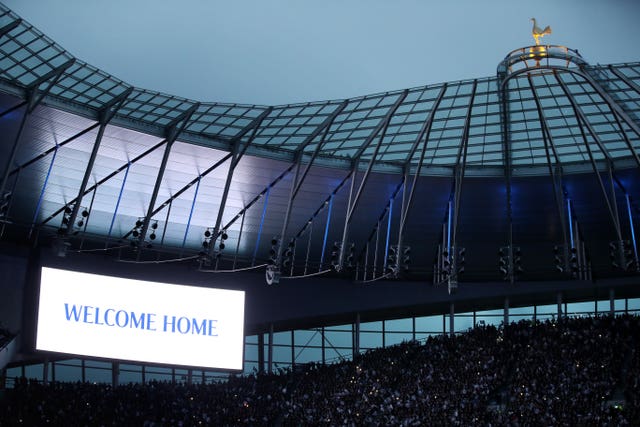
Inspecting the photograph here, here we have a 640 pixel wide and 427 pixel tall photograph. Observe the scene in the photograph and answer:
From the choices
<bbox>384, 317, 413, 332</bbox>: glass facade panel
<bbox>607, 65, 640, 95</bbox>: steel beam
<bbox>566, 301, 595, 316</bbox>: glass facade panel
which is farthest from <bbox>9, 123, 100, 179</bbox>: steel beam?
<bbox>566, 301, 595, 316</bbox>: glass facade panel

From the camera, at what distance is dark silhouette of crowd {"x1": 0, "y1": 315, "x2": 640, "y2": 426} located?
3619cm

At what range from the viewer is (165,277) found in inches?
1781

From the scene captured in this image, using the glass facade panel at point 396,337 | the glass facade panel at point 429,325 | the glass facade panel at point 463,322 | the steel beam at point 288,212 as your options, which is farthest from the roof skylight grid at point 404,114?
the glass facade panel at point 396,337

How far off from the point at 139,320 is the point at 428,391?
47.2ft

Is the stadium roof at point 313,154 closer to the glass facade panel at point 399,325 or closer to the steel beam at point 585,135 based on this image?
the steel beam at point 585,135

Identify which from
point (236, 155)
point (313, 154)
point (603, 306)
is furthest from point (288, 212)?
point (603, 306)

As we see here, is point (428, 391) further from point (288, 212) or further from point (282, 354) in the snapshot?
point (282, 354)

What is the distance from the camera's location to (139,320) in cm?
4109

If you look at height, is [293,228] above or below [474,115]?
below

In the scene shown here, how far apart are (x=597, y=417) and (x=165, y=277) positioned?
2299 centimetres

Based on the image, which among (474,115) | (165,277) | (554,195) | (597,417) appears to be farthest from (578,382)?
(165,277)

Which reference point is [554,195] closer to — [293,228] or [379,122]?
[379,122]

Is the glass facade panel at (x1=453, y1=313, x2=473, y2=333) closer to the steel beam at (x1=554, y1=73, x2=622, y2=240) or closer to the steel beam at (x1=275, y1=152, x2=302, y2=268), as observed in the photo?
the steel beam at (x1=554, y1=73, x2=622, y2=240)

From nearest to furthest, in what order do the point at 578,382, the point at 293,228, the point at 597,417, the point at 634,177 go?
the point at 597,417
the point at 578,382
the point at 634,177
the point at 293,228
